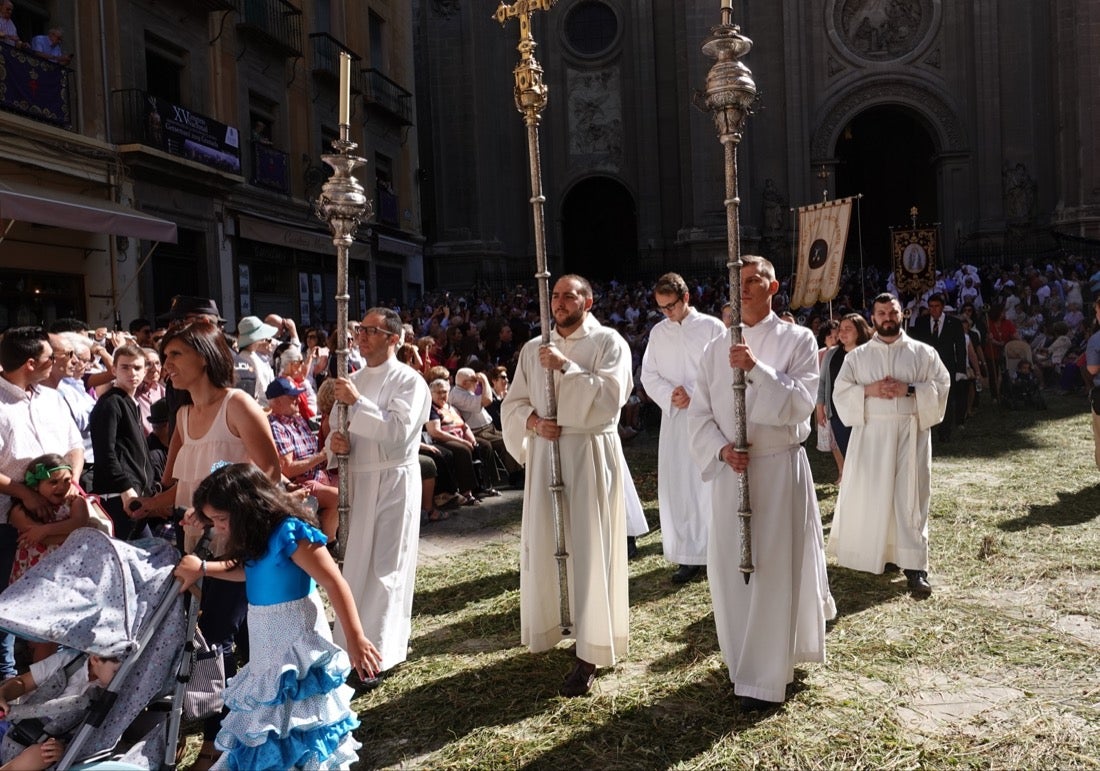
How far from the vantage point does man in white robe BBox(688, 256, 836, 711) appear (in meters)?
4.27

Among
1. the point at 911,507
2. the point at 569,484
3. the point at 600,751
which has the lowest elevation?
the point at 600,751

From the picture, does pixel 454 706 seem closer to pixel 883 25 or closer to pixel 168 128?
pixel 168 128

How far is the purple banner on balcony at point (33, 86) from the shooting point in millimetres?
12227

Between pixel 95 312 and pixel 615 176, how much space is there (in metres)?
18.2

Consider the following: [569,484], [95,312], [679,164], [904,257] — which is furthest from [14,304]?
[679,164]

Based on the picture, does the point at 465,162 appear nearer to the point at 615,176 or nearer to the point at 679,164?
the point at 615,176

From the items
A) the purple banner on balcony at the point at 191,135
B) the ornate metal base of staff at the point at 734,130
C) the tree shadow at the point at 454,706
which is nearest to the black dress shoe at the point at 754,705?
the ornate metal base of staff at the point at 734,130

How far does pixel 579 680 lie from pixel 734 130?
9.15 feet

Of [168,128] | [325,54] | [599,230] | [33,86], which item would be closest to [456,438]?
[33,86]

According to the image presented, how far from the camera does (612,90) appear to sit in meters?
29.2

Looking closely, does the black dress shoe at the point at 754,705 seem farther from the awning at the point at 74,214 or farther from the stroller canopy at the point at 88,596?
the awning at the point at 74,214

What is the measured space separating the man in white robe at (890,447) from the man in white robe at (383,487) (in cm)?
318

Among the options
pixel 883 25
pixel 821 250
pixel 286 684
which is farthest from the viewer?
pixel 883 25

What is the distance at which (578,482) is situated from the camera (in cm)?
482
